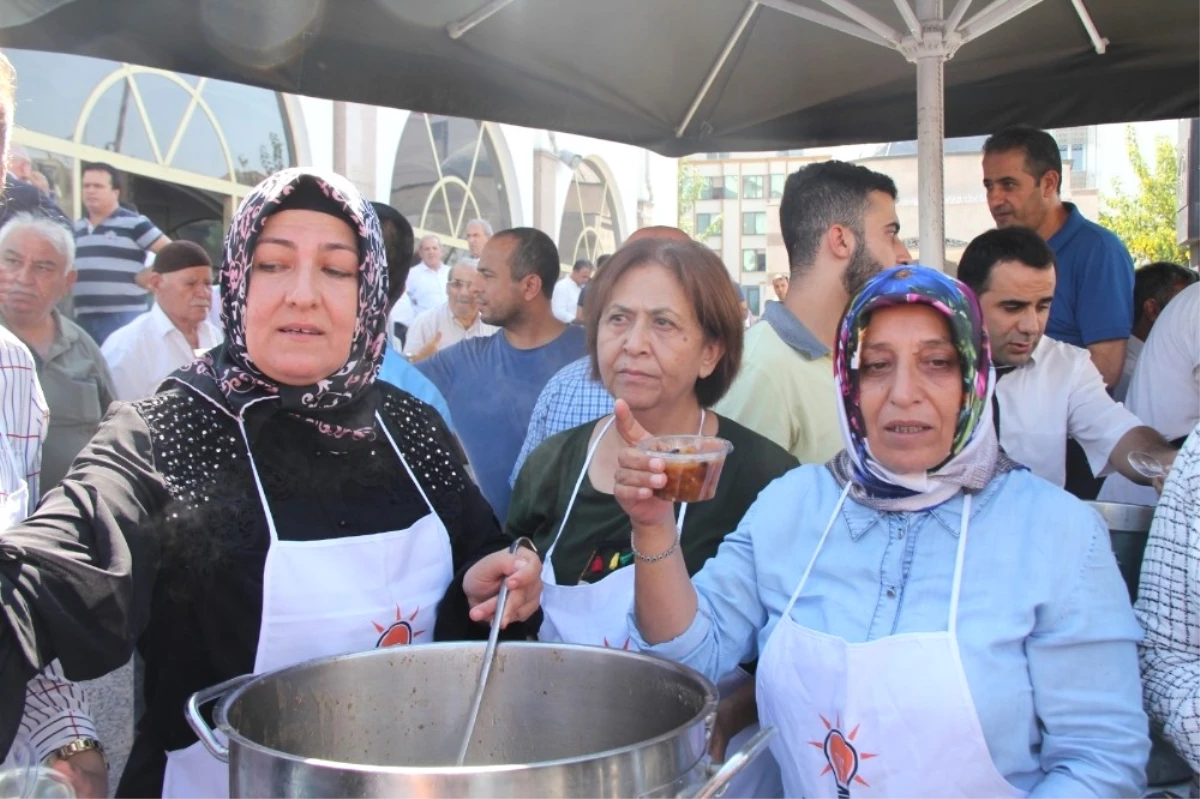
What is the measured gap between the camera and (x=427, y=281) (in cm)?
1017

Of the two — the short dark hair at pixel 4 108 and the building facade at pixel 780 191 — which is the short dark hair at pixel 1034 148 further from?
the building facade at pixel 780 191

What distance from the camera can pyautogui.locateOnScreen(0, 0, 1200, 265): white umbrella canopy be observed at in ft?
11.5

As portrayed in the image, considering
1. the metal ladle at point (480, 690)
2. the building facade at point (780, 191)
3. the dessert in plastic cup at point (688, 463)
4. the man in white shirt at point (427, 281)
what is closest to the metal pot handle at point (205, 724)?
the metal ladle at point (480, 690)

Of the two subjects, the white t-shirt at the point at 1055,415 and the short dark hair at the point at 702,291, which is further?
the white t-shirt at the point at 1055,415

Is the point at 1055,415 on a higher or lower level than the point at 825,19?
lower

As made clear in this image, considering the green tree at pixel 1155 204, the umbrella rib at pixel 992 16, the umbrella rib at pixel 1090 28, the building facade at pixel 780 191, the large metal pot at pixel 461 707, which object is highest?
the building facade at pixel 780 191

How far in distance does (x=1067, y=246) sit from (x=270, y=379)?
345 centimetres

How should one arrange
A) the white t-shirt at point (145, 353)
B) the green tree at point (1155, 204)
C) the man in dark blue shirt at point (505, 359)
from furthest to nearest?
the green tree at point (1155, 204)
the white t-shirt at point (145, 353)
the man in dark blue shirt at point (505, 359)

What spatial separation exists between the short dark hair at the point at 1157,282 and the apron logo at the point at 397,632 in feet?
15.6

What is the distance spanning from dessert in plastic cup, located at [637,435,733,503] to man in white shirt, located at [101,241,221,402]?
383 centimetres

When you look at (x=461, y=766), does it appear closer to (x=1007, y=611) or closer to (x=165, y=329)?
(x=1007, y=611)

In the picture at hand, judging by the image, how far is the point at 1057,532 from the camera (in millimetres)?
1777

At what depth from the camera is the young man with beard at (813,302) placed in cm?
281

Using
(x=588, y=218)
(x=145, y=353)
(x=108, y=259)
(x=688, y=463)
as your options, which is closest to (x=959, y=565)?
(x=688, y=463)
